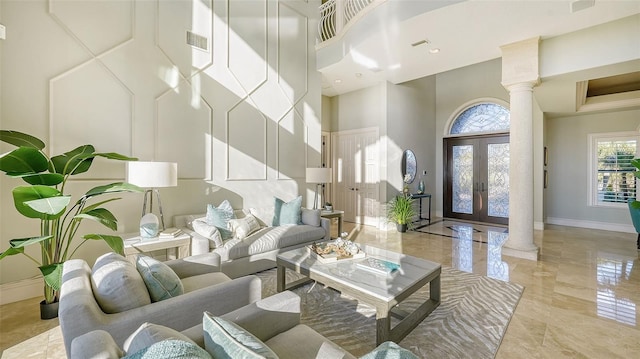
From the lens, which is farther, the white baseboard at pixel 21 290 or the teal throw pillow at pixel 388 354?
the white baseboard at pixel 21 290

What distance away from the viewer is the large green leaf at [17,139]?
7.63 feet

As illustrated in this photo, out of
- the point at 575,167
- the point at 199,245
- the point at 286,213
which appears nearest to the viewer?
the point at 199,245

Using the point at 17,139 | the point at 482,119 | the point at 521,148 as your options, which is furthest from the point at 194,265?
the point at 482,119

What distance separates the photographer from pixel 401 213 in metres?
5.96

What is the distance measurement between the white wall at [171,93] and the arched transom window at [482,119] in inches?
167

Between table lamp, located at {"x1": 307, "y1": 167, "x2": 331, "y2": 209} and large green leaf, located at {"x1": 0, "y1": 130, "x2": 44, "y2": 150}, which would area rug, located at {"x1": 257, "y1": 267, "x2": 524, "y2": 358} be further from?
large green leaf, located at {"x1": 0, "y1": 130, "x2": 44, "y2": 150}

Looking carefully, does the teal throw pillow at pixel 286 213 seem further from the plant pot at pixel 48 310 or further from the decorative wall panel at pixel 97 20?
the decorative wall panel at pixel 97 20

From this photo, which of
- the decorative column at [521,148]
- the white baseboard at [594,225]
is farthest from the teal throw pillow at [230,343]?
the white baseboard at [594,225]

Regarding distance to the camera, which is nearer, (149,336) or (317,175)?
(149,336)

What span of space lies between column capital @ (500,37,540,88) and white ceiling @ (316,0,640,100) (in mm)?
122

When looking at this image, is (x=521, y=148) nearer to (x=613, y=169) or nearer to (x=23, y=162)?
(x=613, y=169)

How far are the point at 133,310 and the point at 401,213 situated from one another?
5261 millimetres

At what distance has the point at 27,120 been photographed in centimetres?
276

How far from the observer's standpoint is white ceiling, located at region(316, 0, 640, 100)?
3250 mm
